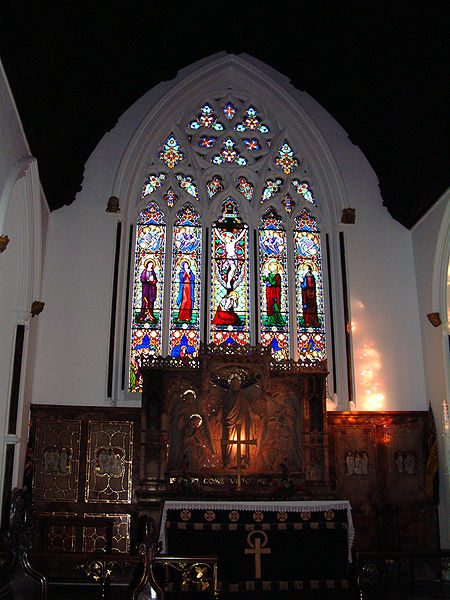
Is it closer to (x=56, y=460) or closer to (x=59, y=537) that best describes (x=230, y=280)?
(x=56, y=460)

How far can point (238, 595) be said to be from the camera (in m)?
7.26

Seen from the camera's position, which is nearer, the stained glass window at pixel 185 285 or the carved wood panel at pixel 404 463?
the carved wood panel at pixel 404 463

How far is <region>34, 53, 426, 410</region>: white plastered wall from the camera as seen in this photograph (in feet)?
32.1

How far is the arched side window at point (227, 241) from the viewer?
10.4 m

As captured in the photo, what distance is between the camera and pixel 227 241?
10938 millimetres

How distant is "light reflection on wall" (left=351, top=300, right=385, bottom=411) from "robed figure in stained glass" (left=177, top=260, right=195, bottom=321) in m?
2.45

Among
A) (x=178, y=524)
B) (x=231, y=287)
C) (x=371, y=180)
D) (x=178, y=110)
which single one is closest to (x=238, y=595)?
(x=178, y=524)

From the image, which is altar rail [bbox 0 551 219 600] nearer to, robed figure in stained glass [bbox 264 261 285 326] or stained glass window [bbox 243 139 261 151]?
robed figure in stained glass [bbox 264 261 285 326]

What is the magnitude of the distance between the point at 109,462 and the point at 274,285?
3642 mm

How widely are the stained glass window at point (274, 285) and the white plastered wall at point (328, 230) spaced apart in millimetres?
786

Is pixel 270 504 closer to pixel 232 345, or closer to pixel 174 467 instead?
pixel 174 467

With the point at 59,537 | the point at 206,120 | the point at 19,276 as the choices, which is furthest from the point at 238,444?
the point at 206,120

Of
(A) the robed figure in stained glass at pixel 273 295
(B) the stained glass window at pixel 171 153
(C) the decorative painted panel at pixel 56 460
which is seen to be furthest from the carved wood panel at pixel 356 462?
(B) the stained glass window at pixel 171 153

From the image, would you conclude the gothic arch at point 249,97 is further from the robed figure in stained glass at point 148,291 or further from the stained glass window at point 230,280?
the stained glass window at point 230,280
